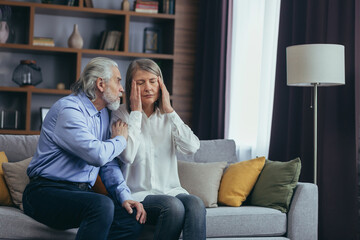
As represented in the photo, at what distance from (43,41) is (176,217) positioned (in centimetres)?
330

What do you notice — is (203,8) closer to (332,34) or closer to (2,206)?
(332,34)

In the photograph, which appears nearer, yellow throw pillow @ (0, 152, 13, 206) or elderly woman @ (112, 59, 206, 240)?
elderly woman @ (112, 59, 206, 240)

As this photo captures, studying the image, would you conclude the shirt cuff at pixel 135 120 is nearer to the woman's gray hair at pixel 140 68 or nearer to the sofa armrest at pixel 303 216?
the woman's gray hair at pixel 140 68

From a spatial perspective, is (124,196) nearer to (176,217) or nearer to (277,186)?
(176,217)

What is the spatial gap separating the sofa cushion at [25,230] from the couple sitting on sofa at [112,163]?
3.6 inches

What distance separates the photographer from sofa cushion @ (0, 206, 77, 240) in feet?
8.10

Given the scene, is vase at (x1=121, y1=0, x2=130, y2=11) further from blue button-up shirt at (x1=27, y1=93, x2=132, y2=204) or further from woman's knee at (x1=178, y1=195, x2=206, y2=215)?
woman's knee at (x1=178, y1=195, x2=206, y2=215)

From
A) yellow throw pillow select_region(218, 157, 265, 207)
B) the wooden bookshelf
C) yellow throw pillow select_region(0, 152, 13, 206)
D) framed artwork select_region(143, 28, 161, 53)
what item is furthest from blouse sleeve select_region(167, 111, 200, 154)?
framed artwork select_region(143, 28, 161, 53)

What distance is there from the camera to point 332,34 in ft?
11.3

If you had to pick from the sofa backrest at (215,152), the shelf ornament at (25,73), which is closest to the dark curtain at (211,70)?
the sofa backrest at (215,152)

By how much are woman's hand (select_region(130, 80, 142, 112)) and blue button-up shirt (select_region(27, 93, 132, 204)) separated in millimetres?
204

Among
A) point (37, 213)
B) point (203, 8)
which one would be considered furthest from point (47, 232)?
point (203, 8)

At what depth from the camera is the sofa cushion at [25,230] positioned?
2469 mm

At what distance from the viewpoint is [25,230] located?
251cm
